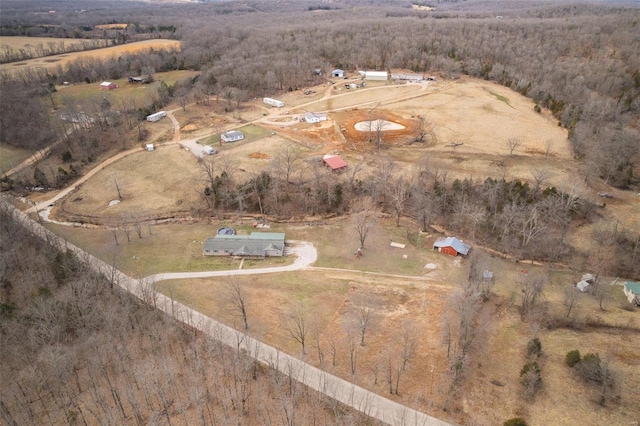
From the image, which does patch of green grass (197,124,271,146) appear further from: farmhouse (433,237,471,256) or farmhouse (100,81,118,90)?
farmhouse (100,81,118,90)

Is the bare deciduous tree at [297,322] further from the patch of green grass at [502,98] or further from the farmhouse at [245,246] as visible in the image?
the patch of green grass at [502,98]

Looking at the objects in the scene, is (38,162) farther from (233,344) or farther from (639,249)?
(639,249)

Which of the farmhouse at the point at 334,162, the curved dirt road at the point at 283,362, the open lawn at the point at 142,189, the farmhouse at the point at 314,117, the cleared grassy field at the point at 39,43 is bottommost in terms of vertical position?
the curved dirt road at the point at 283,362

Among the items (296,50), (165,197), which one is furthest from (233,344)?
(296,50)

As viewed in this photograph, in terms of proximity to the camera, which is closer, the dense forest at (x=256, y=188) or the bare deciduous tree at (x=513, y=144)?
the dense forest at (x=256, y=188)

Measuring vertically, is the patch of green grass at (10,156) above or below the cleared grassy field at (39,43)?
below

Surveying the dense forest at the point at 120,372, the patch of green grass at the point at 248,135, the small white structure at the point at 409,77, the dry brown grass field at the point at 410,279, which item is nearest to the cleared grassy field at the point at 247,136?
the patch of green grass at the point at 248,135

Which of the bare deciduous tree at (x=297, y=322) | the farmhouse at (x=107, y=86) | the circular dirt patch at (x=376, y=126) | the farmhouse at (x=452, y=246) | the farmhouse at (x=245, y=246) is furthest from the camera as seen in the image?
the farmhouse at (x=107, y=86)

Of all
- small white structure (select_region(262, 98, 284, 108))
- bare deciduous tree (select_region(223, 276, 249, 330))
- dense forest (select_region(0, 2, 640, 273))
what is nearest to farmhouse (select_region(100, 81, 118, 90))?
dense forest (select_region(0, 2, 640, 273))
